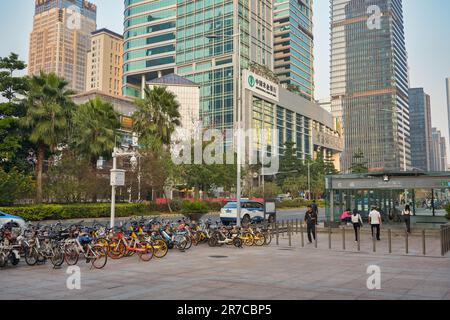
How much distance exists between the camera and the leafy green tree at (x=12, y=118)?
107ft

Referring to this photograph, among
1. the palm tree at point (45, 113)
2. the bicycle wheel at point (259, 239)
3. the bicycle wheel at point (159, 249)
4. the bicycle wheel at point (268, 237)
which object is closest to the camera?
the bicycle wheel at point (159, 249)

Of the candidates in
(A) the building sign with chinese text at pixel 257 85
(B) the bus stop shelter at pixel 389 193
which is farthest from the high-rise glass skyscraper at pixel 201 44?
(A) the building sign with chinese text at pixel 257 85

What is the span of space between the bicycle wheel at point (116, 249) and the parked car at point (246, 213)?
48.2 ft

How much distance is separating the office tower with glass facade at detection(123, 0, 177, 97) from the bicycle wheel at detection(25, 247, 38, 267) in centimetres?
9500

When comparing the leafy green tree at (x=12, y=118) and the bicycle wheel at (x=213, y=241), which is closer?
the bicycle wheel at (x=213, y=241)

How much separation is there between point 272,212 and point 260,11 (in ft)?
282

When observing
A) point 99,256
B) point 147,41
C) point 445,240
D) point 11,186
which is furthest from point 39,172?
point 147,41

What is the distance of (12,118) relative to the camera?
32938 mm

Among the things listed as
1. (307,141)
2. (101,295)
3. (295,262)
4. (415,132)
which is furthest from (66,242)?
(415,132)

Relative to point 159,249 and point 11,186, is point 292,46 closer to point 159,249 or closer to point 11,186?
point 11,186

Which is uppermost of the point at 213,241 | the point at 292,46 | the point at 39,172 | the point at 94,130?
the point at 292,46

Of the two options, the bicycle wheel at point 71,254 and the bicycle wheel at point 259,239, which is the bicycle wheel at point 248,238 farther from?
the bicycle wheel at point 71,254

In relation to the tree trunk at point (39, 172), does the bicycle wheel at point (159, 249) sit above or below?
below

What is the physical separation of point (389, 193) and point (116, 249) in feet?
67.7
